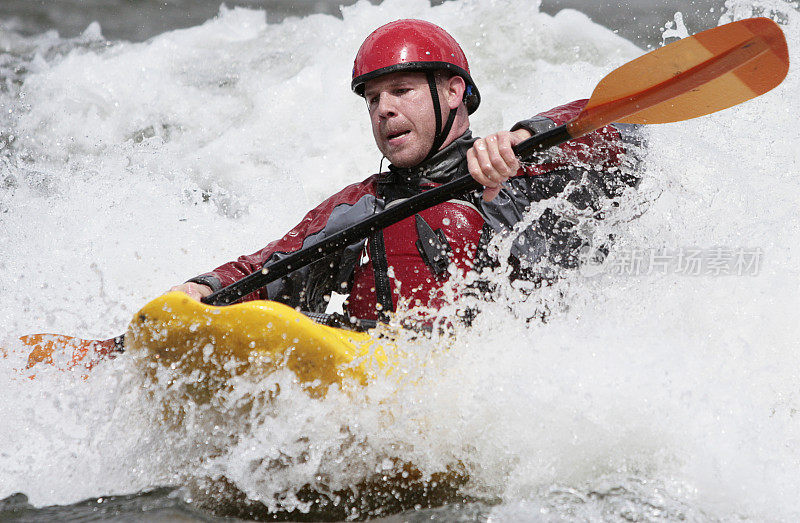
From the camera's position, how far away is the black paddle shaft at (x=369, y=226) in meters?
1.73

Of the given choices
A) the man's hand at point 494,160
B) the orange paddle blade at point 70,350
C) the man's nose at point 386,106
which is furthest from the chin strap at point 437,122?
the orange paddle blade at point 70,350

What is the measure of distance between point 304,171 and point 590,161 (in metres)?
2.73

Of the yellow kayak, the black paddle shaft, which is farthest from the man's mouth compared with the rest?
the yellow kayak

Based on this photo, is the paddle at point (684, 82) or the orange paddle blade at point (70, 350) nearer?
the paddle at point (684, 82)

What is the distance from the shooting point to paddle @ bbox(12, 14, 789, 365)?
166 cm

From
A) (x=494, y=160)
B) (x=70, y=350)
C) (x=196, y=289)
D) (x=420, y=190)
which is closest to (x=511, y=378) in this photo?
(x=494, y=160)

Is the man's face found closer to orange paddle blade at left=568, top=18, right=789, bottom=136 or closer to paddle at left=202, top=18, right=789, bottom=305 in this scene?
paddle at left=202, top=18, right=789, bottom=305

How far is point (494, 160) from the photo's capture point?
1.72m

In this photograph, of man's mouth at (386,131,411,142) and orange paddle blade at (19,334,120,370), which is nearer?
orange paddle blade at (19,334,120,370)

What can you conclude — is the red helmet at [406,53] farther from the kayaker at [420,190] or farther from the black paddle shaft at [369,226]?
the black paddle shaft at [369,226]

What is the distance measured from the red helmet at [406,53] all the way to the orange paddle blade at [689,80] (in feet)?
1.94

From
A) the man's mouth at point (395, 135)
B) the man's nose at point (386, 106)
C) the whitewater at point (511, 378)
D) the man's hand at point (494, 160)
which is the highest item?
the man's nose at point (386, 106)

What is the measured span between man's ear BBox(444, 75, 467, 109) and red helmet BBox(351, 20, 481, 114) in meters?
0.02

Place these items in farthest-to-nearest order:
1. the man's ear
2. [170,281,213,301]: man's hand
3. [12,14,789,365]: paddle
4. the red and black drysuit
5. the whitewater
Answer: the man's ear, [170,281,213,301]: man's hand, the red and black drysuit, [12,14,789,365]: paddle, the whitewater
